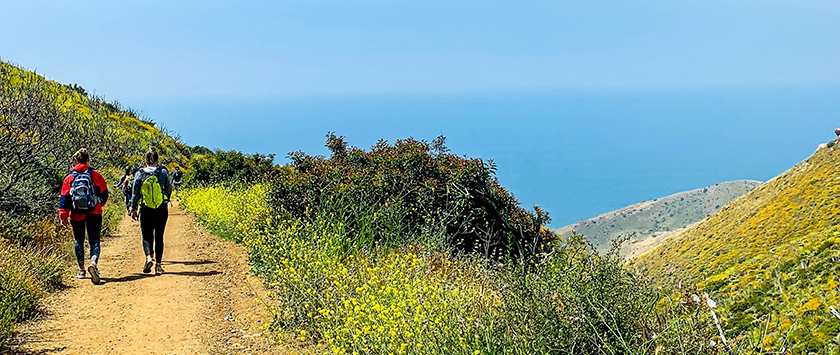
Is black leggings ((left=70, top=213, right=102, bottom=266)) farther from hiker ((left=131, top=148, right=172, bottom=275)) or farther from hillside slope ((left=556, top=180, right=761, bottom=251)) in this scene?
hillside slope ((left=556, top=180, right=761, bottom=251))

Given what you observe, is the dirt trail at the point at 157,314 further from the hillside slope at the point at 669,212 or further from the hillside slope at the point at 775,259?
the hillside slope at the point at 669,212

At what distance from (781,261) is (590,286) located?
1245 millimetres

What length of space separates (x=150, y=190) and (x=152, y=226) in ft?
2.20

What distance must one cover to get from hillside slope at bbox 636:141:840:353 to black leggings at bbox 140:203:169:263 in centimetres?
773

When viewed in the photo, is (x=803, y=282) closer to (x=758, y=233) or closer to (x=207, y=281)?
(x=758, y=233)

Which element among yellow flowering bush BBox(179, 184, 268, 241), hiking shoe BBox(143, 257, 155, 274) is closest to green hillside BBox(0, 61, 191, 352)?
hiking shoe BBox(143, 257, 155, 274)

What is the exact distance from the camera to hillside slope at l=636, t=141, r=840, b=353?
2889mm

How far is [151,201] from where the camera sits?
9062mm

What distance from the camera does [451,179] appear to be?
899 cm

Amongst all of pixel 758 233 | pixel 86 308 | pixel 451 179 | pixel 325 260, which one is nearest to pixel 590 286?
pixel 758 233

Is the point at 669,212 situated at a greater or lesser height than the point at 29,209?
lesser

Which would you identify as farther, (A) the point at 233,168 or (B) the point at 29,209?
(A) the point at 233,168

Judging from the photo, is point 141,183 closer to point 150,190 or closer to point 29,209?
point 150,190

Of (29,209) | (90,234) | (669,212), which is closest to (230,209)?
(29,209)
